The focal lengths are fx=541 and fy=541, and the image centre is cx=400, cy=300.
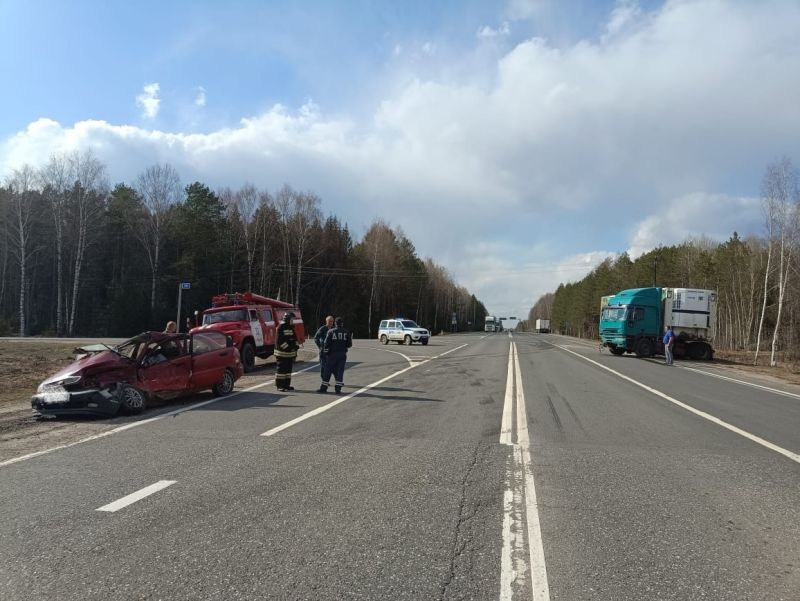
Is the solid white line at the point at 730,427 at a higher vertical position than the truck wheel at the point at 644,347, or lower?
lower

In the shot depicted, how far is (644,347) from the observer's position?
31.2 metres

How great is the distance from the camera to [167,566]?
3609 millimetres

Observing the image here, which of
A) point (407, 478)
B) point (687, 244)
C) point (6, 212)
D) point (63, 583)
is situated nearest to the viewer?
point (63, 583)

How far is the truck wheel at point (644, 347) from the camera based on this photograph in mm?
31016

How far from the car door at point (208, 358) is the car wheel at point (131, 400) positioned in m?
1.57

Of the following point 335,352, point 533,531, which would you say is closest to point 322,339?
point 335,352

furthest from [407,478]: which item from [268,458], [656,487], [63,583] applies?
[63,583]

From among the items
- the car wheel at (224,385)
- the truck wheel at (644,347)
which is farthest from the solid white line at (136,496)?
the truck wheel at (644,347)

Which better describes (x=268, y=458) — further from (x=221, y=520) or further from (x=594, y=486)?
(x=594, y=486)

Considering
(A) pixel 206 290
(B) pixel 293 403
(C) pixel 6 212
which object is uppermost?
(C) pixel 6 212

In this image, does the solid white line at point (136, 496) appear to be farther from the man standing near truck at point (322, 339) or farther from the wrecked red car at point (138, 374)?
the man standing near truck at point (322, 339)

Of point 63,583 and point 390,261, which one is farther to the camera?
point 390,261

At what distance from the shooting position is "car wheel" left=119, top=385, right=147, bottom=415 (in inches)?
380

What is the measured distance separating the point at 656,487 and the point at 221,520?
4301 mm
